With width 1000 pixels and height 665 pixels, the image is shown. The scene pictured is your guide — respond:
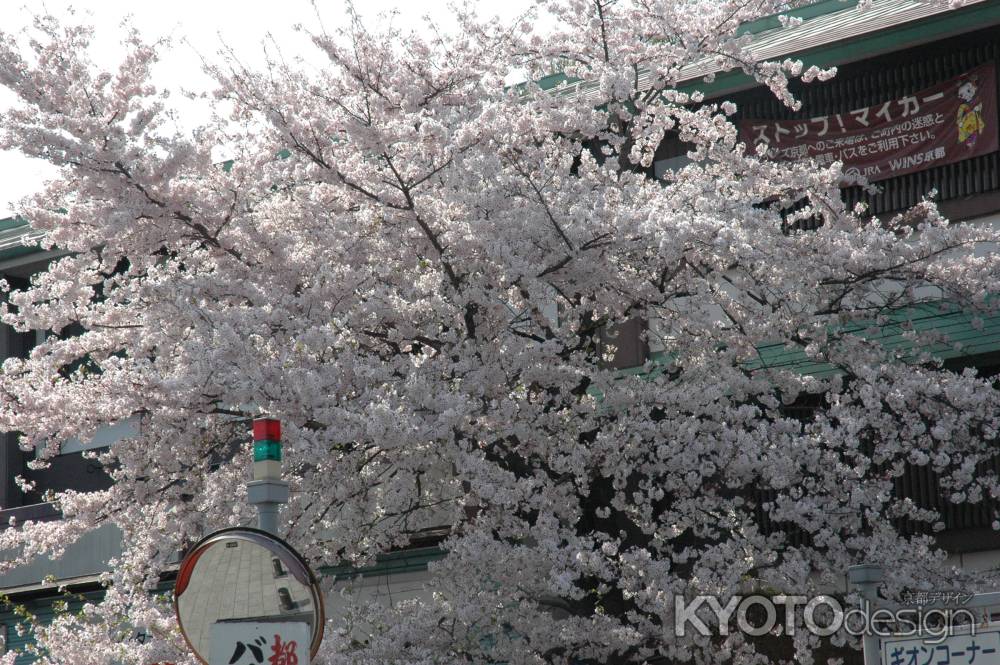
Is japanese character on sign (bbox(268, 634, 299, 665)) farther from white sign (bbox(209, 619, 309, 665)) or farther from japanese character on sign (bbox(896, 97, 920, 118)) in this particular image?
japanese character on sign (bbox(896, 97, 920, 118))

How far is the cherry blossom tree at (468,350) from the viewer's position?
11516 mm

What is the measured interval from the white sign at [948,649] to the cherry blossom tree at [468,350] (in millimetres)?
3927

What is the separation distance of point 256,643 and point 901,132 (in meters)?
11.9

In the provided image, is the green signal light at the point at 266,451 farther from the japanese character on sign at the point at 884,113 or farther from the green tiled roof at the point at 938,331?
the japanese character on sign at the point at 884,113

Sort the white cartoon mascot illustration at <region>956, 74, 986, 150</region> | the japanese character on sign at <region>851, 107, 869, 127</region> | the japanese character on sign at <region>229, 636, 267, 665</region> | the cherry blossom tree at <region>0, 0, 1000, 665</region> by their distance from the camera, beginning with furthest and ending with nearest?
1. the japanese character on sign at <region>851, 107, 869, 127</region>
2. the white cartoon mascot illustration at <region>956, 74, 986, 150</region>
3. the cherry blossom tree at <region>0, 0, 1000, 665</region>
4. the japanese character on sign at <region>229, 636, 267, 665</region>

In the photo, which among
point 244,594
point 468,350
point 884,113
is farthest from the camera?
point 884,113

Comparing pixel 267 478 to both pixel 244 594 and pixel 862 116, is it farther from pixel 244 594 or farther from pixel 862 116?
pixel 862 116

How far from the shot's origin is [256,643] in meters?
6.11

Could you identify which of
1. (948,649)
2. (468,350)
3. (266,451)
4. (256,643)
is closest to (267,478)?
(266,451)

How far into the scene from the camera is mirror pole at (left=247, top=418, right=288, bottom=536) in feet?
21.7

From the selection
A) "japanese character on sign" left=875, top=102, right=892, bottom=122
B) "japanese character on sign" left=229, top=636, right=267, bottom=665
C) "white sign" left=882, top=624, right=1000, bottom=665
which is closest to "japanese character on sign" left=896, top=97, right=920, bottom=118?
"japanese character on sign" left=875, top=102, right=892, bottom=122

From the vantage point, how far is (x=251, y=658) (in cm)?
609

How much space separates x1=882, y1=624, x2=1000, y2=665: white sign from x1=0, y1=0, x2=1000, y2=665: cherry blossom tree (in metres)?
3.93

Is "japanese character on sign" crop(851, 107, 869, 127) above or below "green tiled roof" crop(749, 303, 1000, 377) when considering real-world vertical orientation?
above
